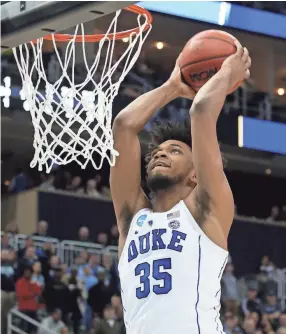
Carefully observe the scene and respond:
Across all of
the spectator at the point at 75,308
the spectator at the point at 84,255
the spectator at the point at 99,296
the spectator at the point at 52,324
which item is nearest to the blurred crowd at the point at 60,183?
the spectator at the point at 84,255

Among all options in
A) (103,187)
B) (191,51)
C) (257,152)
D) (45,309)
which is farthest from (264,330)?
(191,51)

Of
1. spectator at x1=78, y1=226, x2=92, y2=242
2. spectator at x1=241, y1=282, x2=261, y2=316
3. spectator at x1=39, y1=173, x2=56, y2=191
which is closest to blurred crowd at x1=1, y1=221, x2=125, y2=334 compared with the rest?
spectator at x1=78, y1=226, x2=92, y2=242

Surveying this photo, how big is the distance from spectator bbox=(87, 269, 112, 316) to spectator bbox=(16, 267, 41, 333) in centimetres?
69

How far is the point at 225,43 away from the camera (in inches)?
205

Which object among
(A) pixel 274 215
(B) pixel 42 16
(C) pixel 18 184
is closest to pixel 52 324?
(C) pixel 18 184

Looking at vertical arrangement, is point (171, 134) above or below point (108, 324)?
above

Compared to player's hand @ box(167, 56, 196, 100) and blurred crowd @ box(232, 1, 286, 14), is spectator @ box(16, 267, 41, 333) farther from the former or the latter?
blurred crowd @ box(232, 1, 286, 14)

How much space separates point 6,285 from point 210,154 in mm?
6938

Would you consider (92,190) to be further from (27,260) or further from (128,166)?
(128,166)

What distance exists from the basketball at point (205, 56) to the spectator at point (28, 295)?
6.56m

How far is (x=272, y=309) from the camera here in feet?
45.9

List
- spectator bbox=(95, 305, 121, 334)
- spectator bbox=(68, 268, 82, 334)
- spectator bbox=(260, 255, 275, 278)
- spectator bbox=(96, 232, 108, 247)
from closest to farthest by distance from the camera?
spectator bbox=(95, 305, 121, 334), spectator bbox=(68, 268, 82, 334), spectator bbox=(96, 232, 108, 247), spectator bbox=(260, 255, 275, 278)

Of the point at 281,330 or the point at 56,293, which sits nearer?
the point at 56,293

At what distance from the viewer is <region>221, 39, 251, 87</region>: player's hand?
16.4 ft
